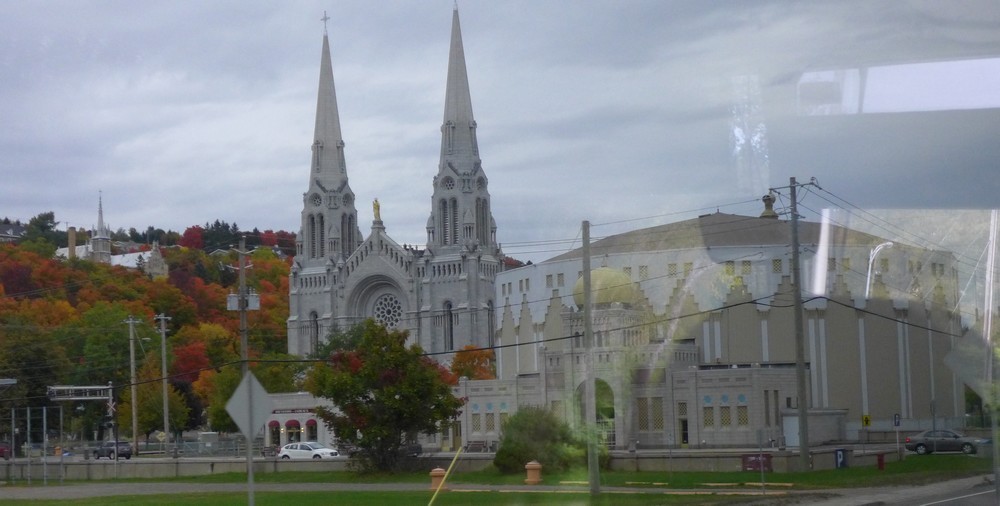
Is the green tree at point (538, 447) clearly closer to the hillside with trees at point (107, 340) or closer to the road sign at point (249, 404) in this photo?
the hillside with trees at point (107, 340)

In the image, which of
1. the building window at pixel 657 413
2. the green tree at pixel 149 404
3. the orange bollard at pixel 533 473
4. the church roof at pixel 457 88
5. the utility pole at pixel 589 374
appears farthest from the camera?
the church roof at pixel 457 88

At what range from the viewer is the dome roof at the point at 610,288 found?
2329 inches

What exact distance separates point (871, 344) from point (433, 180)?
65.8 meters

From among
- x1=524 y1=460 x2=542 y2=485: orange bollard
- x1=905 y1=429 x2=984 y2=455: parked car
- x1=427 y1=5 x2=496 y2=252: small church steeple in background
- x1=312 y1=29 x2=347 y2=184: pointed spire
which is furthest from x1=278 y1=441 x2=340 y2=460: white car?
x1=312 y1=29 x2=347 y2=184: pointed spire

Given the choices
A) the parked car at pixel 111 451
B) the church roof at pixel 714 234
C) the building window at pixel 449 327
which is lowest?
the parked car at pixel 111 451

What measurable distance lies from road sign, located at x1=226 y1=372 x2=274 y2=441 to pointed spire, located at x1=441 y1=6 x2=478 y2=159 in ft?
345

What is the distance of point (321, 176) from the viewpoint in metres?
138

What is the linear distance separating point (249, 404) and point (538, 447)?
81.2 feet

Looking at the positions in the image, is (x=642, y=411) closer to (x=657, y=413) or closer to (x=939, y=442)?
(x=657, y=413)

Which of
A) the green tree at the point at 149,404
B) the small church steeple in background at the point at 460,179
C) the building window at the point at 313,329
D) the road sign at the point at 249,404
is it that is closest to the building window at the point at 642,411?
the green tree at the point at 149,404

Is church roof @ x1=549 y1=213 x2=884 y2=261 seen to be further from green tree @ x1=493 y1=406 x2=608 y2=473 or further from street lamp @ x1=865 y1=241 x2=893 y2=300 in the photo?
green tree @ x1=493 y1=406 x2=608 y2=473

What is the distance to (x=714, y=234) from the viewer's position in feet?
245

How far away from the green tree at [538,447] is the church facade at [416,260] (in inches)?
3112

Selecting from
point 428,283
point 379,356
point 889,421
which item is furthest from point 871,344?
point 428,283
